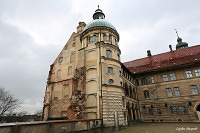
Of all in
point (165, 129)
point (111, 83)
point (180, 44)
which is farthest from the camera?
point (180, 44)

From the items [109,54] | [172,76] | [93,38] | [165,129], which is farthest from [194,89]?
[93,38]

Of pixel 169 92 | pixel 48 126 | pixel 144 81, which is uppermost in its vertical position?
pixel 144 81

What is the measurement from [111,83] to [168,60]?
775 inches

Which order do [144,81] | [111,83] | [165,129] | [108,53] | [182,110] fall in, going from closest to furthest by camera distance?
[165,129] → [111,83] → [108,53] → [182,110] → [144,81]

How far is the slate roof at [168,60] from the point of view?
→ 2875 centimetres

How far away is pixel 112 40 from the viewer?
22969 mm

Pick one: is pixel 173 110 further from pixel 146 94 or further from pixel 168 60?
pixel 168 60

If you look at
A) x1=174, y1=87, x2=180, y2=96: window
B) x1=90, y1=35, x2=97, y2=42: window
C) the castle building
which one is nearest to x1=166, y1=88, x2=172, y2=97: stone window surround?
the castle building

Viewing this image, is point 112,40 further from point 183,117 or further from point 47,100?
point 183,117

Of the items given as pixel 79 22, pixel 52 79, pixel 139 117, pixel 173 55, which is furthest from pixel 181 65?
pixel 52 79

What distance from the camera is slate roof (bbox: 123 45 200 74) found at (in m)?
28.8

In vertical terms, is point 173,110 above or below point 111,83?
below

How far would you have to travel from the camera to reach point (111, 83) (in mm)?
19766

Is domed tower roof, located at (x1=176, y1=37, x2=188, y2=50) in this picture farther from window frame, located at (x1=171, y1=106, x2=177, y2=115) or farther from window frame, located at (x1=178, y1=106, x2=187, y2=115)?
window frame, located at (x1=171, y1=106, x2=177, y2=115)
